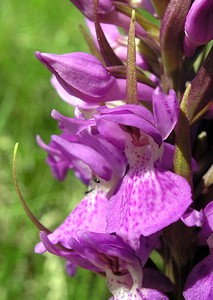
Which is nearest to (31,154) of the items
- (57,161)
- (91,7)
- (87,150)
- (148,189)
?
(57,161)

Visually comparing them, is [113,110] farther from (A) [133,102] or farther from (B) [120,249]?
(B) [120,249]

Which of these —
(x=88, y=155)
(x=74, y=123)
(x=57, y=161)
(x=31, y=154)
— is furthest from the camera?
(x=31, y=154)

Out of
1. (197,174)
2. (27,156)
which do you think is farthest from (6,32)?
(197,174)

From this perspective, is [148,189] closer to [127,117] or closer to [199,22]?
[127,117]

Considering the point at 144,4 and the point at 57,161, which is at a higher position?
the point at 144,4

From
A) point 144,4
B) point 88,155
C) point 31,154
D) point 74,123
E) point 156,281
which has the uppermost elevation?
point 144,4

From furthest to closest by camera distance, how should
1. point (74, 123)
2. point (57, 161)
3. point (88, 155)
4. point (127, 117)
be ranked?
point (57, 161) < point (88, 155) < point (74, 123) < point (127, 117)

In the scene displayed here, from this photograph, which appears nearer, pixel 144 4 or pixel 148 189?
pixel 148 189
